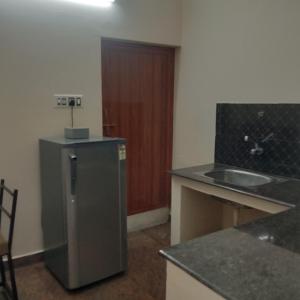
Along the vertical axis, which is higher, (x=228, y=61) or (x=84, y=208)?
(x=228, y=61)

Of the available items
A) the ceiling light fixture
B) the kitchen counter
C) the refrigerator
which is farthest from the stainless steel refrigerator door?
the ceiling light fixture

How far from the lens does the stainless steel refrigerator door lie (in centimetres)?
215

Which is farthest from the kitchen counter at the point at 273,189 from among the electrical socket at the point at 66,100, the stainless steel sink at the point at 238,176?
the electrical socket at the point at 66,100

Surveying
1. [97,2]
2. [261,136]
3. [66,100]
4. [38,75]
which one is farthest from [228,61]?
[38,75]

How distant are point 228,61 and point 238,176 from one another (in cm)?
100

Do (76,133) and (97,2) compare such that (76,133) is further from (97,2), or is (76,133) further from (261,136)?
(261,136)

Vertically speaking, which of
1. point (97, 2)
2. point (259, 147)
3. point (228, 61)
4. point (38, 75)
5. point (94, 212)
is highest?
point (97, 2)

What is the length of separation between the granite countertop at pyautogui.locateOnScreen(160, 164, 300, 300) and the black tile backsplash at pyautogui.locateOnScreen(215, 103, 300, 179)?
3.05 ft

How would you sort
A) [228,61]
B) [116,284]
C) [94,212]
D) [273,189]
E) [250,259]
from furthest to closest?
1. [228,61]
2. [116,284]
3. [94,212]
4. [273,189]
5. [250,259]

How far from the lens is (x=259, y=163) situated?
2500mm

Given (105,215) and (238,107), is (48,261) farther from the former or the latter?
(238,107)

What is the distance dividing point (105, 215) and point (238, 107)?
4.64 feet

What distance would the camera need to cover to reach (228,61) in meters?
2.71

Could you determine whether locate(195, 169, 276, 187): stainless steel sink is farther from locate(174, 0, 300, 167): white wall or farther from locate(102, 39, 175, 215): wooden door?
locate(102, 39, 175, 215): wooden door
